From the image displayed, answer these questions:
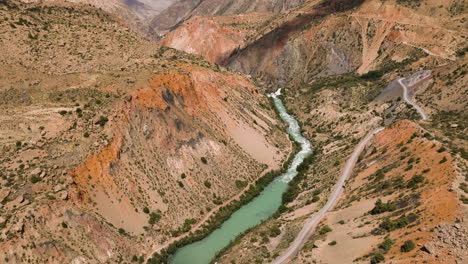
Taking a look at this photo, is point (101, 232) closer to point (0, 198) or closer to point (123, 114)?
point (0, 198)

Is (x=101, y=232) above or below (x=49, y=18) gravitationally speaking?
below

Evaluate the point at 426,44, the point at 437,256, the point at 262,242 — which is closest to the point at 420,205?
the point at 437,256

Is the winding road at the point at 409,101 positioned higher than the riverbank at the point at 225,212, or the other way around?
the winding road at the point at 409,101

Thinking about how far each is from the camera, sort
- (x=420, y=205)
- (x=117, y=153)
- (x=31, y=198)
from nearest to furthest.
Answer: (x=420, y=205) → (x=31, y=198) → (x=117, y=153)

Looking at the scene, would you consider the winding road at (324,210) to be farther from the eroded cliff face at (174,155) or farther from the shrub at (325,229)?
the eroded cliff face at (174,155)

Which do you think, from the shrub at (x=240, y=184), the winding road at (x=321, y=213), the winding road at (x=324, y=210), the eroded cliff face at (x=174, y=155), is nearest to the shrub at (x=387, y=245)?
the winding road at (x=324, y=210)

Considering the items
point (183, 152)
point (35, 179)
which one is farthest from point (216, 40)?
point (35, 179)

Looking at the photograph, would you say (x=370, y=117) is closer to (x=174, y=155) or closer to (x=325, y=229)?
(x=174, y=155)
